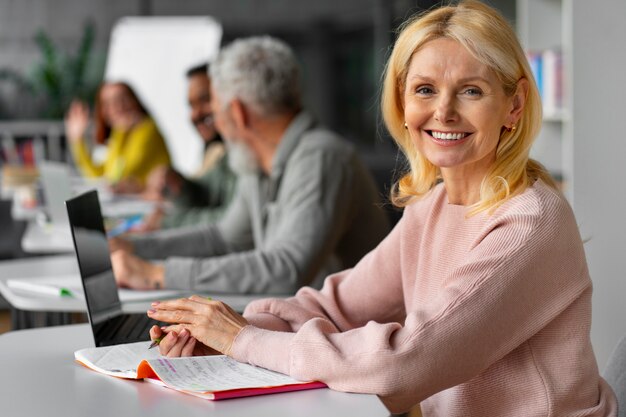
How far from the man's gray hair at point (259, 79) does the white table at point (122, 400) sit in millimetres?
1429

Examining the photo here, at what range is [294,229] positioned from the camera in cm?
261

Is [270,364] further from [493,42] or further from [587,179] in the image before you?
[587,179]

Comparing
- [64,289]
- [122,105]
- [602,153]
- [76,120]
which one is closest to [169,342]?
[64,289]

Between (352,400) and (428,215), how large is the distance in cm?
44

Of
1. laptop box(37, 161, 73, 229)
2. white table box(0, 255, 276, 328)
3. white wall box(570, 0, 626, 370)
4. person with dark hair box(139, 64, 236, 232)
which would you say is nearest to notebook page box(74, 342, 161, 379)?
white table box(0, 255, 276, 328)

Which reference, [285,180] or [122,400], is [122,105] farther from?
[122,400]

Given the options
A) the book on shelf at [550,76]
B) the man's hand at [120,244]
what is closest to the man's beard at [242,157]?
the man's hand at [120,244]

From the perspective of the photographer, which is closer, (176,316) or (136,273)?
(176,316)

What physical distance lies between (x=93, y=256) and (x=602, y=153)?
1168mm

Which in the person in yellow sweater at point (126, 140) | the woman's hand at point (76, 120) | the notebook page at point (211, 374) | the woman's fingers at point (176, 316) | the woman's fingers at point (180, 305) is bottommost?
the woman's hand at point (76, 120)

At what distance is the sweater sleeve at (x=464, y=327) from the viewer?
134cm

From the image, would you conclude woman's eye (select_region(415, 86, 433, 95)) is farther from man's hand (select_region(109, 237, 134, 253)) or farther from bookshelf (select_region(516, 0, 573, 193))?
bookshelf (select_region(516, 0, 573, 193))

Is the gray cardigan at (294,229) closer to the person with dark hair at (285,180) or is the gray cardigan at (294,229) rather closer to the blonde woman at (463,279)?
the person with dark hair at (285,180)

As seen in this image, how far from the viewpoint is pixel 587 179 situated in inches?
91.7
